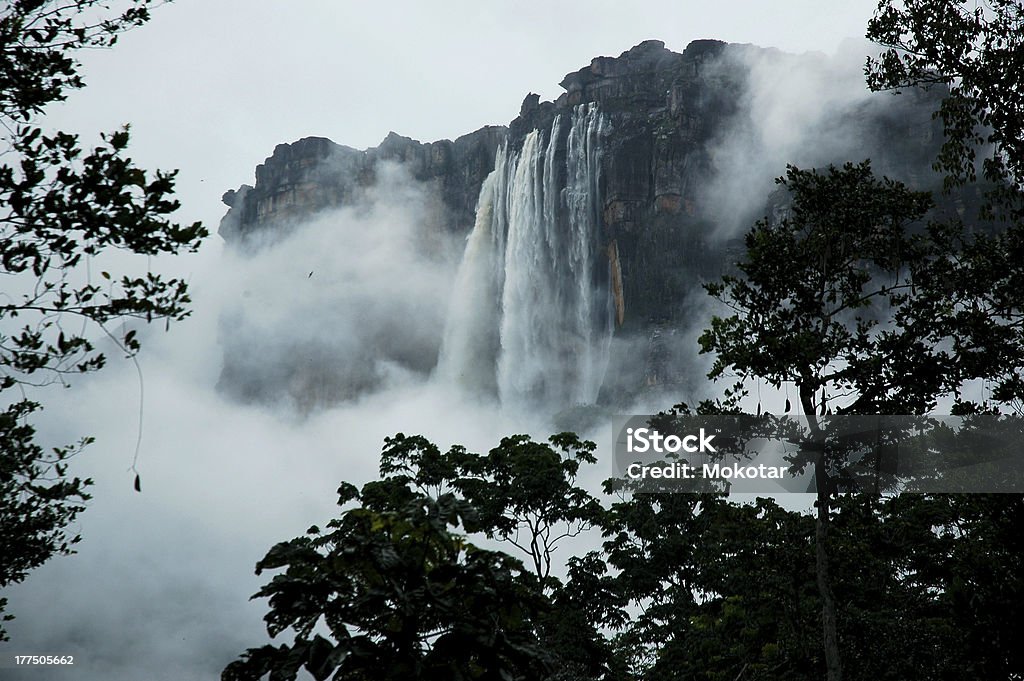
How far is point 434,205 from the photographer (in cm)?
11994

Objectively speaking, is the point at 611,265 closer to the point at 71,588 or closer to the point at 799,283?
the point at 799,283

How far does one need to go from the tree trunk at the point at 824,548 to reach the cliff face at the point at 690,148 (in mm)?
69448

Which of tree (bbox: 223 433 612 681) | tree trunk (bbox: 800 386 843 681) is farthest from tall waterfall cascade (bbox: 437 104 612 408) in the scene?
tree (bbox: 223 433 612 681)

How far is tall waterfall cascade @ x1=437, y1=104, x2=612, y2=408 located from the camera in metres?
85.4

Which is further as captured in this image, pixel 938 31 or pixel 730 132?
pixel 730 132

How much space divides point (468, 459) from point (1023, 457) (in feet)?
47.0

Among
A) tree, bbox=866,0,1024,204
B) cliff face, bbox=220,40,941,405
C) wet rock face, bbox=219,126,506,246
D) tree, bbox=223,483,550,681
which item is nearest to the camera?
tree, bbox=223,483,550,681

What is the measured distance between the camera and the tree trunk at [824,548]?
12750 mm

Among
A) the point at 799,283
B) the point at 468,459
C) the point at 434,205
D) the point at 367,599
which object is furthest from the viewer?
the point at 434,205

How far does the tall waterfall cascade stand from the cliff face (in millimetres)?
1101

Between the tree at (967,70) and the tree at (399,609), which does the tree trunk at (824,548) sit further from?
the tree at (399,609)

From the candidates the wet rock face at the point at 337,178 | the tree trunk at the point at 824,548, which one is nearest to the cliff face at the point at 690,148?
the wet rock face at the point at 337,178

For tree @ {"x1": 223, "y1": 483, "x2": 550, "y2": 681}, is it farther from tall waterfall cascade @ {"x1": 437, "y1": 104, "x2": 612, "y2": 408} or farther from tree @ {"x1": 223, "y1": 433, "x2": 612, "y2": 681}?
tall waterfall cascade @ {"x1": 437, "y1": 104, "x2": 612, "y2": 408}

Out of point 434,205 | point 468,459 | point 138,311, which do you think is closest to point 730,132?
point 434,205
